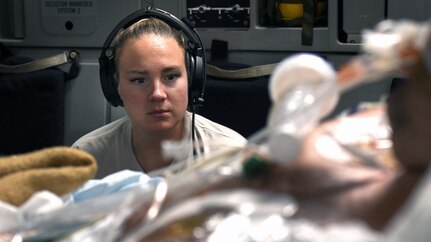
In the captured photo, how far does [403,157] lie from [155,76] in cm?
121

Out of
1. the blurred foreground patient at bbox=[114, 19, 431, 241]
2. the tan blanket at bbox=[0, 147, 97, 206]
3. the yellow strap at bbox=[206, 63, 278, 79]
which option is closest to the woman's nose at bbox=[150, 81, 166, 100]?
the yellow strap at bbox=[206, 63, 278, 79]

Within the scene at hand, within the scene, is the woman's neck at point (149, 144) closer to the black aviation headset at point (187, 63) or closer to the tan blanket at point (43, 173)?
the black aviation headset at point (187, 63)

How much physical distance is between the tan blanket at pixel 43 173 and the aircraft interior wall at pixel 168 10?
1.50m

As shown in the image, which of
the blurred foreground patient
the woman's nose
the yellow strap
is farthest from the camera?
the yellow strap

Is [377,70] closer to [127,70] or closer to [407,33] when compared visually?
[407,33]

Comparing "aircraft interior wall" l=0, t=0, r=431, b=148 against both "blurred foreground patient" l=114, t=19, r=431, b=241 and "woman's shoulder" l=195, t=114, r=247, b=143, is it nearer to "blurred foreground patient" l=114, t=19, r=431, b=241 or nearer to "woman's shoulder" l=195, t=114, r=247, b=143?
"woman's shoulder" l=195, t=114, r=247, b=143

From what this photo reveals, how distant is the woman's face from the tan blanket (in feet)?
3.08

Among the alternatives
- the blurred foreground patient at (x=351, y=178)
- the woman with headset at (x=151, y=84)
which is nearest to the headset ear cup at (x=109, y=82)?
the woman with headset at (x=151, y=84)

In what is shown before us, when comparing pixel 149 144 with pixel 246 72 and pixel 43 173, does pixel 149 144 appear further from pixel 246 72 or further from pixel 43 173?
A: pixel 43 173

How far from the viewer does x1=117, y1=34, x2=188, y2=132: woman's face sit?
66.5 inches

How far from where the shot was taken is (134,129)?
1776mm

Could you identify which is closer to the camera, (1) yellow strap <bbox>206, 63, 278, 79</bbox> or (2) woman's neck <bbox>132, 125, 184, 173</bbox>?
(2) woman's neck <bbox>132, 125, 184, 173</bbox>

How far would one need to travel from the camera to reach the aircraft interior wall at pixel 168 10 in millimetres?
2164

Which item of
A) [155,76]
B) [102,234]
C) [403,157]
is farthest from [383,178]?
[155,76]
